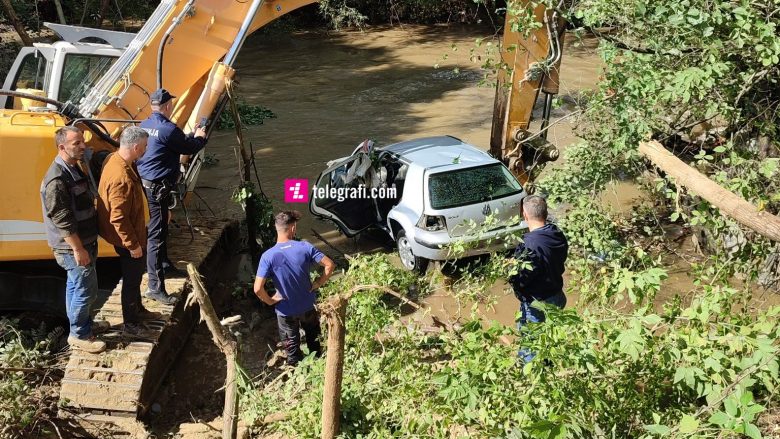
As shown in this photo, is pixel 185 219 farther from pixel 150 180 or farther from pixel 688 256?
pixel 688 256

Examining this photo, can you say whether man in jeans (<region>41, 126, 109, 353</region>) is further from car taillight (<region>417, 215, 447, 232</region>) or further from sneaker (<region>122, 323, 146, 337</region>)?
car taillight (<region>417, 215, 447, 232</region>)

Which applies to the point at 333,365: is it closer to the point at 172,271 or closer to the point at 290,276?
the point at 290,276

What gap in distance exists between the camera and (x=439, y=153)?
8.63 meters

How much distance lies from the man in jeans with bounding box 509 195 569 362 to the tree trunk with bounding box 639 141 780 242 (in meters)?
0.99

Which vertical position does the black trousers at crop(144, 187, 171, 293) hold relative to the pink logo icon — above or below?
above

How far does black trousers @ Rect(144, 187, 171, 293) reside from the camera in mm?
6391

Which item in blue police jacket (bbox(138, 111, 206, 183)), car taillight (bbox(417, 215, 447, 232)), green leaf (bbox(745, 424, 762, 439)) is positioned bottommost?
car taillight (bbox(417, 215, 447, 232))

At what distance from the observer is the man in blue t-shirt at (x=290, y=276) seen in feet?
18.2

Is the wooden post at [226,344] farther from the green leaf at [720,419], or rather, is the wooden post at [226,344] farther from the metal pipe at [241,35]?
the metal pipe at [241,35]

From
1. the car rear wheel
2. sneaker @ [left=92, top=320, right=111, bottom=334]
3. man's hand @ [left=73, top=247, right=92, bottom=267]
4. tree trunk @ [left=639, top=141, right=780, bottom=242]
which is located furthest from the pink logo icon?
tree trunk @ [left=639, top=141, right=780, bottom=242]

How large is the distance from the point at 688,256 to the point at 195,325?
600 cm

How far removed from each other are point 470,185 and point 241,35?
125 inches

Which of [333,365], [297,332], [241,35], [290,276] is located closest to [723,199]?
[333,365]

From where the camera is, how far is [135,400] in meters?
5.40
